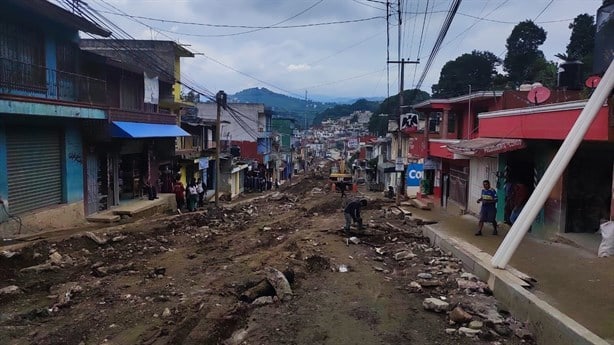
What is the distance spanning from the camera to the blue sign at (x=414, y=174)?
109 ft

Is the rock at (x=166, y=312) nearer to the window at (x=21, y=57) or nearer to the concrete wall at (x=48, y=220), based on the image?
the concrete wall at (x=48, y=220)

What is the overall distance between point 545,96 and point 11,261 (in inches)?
553

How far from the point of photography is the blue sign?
33.3m

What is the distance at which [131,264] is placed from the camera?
1173cm

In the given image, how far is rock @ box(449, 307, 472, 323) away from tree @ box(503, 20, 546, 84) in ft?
141

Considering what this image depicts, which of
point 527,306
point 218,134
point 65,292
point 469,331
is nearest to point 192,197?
point 218,134

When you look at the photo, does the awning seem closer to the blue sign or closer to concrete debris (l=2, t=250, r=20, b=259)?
concrete debris (l=2, t=250, r=20, b=259)

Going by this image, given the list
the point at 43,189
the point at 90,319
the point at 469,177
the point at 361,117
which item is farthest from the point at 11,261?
the point at 361,117

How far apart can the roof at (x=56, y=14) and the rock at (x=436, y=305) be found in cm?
1246

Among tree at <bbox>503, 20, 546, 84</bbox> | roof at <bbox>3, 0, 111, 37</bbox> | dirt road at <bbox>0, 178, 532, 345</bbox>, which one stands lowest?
dirt road at <bbox>0, 178, 532, 345</bbox>

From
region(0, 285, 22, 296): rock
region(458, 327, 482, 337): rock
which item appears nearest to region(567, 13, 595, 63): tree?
region(458, 327, 482, 337): rock

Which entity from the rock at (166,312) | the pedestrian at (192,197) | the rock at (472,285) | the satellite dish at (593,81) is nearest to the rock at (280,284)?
the rock at (166,312)

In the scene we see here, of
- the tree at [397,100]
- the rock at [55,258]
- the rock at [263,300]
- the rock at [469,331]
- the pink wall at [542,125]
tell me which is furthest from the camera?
the tree at [397,100]

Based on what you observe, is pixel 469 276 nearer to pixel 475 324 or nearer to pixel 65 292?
pixel 475 324
